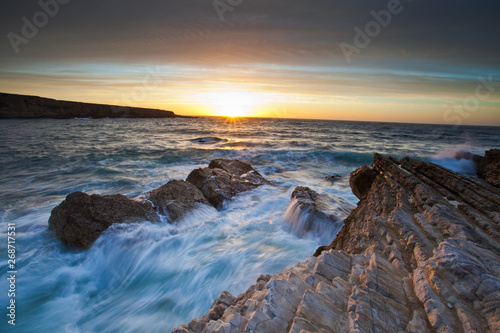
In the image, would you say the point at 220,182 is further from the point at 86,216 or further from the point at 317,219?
the point at 86,216

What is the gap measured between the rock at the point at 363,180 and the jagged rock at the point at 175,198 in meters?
4.83

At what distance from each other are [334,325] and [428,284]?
3.81 ft

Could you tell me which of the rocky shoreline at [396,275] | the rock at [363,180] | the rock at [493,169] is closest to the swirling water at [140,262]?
the rocky shoreline at [396,275]

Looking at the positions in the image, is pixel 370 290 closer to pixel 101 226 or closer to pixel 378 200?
pixel 378 200

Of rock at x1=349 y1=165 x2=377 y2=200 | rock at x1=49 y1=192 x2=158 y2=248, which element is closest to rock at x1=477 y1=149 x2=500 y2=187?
rock at x1=349 y1=165 x2=377 y2=200

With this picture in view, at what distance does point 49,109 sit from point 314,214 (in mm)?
89228

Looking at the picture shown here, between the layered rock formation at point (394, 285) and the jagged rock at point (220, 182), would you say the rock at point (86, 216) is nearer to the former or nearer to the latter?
the jagged rock at point (220, 182)

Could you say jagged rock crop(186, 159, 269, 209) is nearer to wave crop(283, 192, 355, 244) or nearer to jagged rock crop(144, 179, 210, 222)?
jagged rock crop(144, 179, 210, 222)

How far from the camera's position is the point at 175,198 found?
25.0 ft

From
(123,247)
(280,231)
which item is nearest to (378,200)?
(280,231)

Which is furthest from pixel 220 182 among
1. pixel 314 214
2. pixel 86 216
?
pixel 86 216

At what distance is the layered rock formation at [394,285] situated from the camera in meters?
2.33

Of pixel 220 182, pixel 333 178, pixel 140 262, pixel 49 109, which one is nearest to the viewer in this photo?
pixel 140 262

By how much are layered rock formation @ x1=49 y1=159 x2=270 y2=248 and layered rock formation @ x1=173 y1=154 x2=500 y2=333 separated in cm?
434
